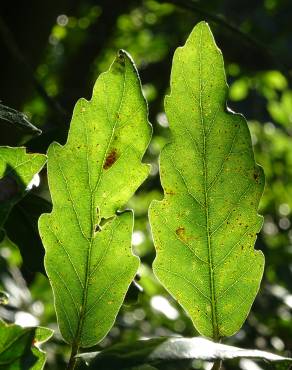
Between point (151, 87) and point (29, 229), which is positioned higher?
point (29, 229)

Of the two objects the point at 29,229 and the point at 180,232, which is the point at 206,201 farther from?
the point at 29,229

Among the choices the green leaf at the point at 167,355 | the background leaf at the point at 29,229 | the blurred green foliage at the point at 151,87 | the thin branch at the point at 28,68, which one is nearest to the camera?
the green leaf at the point at 167,355

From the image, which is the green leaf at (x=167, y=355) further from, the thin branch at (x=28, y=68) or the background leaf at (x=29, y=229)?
the thin branch at (x=28, y=68)

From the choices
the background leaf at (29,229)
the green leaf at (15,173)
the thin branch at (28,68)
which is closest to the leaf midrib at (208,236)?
the green leaf at (15,173)

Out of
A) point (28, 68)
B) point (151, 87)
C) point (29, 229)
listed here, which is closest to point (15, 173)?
point (29, 229)

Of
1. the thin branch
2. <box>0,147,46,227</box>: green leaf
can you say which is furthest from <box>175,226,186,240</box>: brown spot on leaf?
the thin branch

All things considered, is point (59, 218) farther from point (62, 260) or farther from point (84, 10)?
point (84, 10)

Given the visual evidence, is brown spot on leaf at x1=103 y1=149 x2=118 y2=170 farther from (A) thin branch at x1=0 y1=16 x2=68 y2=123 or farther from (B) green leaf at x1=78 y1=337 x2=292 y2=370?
(A) thin branch at x1=0 y1=16 x2=68 y2=123
